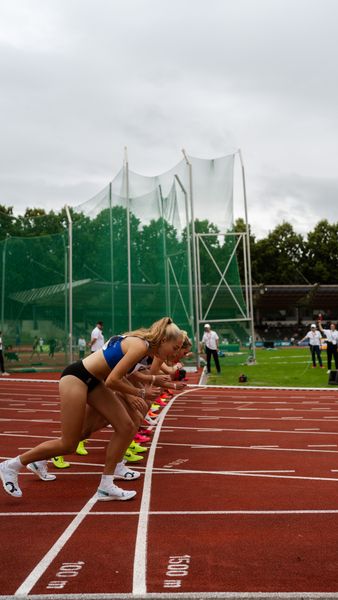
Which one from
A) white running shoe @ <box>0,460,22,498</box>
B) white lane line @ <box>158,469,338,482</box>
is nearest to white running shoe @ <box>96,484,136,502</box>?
white running shoe @ <box>0,460,22,498</box>

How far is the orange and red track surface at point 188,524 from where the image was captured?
3654 mm

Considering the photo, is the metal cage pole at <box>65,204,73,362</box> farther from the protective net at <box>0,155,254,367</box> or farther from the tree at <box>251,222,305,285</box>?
the tree at <box>251,222,305,285</box>

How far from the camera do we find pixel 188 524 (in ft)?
16.0

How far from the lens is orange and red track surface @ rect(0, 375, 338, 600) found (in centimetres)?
365

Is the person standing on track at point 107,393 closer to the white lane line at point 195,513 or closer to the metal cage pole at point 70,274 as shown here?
the white lane line at point 195,513

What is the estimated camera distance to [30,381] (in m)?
21.2

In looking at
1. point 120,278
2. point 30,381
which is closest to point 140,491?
point 30,381

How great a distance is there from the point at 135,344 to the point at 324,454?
11.5 feet

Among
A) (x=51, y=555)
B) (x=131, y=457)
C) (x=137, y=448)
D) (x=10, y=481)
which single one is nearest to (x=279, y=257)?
(x=137, y=448)

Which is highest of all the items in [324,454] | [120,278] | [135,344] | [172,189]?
[172,189]

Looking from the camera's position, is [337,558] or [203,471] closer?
[337,558]

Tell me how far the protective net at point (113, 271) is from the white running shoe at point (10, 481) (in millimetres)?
17541

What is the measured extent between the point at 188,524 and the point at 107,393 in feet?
4.46

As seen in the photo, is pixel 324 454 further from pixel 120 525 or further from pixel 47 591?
pixel 47 591
